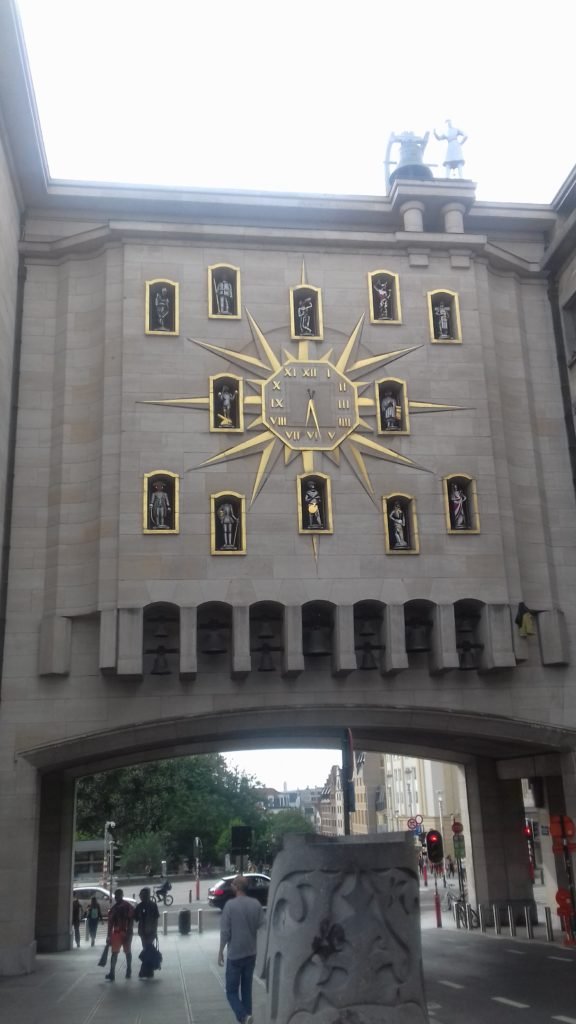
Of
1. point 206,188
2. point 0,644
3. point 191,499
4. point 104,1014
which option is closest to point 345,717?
point 191,499

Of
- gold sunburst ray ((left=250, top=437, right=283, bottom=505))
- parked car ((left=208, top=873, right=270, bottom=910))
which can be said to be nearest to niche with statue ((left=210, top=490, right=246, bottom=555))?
gold sunburst ray ((left=250, top=437, right=283, bottom=505))

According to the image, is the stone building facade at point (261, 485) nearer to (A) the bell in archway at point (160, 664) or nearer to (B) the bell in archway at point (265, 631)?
(A) the bell in archway at point (160, 664)

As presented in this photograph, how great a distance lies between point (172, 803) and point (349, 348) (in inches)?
1763

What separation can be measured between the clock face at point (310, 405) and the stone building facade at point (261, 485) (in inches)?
2.7

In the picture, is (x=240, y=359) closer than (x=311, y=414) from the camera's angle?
No

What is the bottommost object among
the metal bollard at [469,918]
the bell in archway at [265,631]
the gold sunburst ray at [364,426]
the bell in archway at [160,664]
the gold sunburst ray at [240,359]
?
the metal bollard at [469,918]

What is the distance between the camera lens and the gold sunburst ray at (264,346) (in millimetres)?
28594

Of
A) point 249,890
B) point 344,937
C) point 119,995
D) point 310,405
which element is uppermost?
point 310,405

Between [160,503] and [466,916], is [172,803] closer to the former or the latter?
[466,916]

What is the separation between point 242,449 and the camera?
1086 inches

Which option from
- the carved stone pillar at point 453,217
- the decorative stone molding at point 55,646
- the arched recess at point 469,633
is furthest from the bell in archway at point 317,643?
the carved stone pillar at point 453,217

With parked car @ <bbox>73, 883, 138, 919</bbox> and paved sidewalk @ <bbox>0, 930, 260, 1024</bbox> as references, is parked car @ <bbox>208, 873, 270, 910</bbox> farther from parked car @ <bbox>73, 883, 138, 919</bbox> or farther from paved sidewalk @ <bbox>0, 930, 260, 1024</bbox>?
paved sidewalk @ <bbox>0, 930, 260, 1024</bbox>

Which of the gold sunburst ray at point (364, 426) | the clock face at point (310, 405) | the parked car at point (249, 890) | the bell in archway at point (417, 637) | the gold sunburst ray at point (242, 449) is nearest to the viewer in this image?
the bell in archway at point (417, 637)

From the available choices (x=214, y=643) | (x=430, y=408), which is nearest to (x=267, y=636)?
(x=214, y=643)
